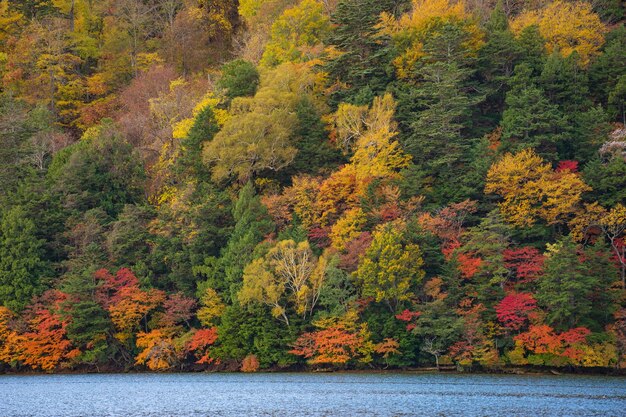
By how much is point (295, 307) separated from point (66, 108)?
43095mm

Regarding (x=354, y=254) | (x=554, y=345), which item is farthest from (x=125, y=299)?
(x=554, y=345)

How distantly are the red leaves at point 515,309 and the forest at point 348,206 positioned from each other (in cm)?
17

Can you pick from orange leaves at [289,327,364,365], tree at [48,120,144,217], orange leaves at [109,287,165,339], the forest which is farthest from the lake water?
tree at [48,120,144,217]

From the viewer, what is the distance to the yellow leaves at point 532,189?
185 feet

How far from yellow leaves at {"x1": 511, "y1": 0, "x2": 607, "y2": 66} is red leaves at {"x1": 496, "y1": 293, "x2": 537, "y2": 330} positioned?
83.2 feet

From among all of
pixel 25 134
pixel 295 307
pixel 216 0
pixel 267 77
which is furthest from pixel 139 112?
pixel 295 307

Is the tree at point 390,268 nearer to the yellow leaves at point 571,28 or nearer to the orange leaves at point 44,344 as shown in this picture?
the orange leaves at point 44,344

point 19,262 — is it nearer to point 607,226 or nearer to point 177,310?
point 177,310

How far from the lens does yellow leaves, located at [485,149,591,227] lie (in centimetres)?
5625

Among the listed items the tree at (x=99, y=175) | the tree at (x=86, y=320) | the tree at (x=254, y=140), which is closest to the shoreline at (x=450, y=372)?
the tree at (x=86, y=320)

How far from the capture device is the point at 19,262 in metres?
60.8

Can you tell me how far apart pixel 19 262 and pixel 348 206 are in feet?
77.7

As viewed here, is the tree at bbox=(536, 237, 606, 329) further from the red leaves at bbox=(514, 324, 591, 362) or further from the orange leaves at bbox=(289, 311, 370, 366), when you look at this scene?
the orange leaves at bbox=(289, 311, 370, 366)

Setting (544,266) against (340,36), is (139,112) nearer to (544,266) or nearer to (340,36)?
(340,36)
